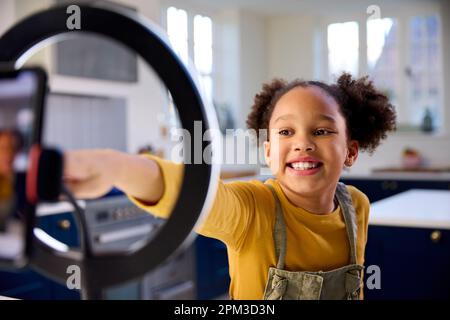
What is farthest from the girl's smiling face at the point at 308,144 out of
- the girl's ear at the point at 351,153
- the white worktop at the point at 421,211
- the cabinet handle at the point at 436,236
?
the cabinet handle at the point at 436,236

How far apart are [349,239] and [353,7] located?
21cm

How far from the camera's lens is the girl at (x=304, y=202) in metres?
0.33

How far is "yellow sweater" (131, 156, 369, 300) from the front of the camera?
34 centimetres

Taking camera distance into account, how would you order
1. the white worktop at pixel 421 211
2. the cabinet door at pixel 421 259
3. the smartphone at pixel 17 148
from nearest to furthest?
the smartphone at pixel 17 148 → the cabinet door at pixel 421 259 → the white worktop at pixel 421 211

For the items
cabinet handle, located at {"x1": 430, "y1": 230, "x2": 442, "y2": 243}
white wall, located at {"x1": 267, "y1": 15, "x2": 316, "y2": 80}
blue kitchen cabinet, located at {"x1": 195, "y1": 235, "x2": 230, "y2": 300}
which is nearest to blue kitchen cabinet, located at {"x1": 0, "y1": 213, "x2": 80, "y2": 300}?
blue kitchen cabinet, located at {"x1": 195, "y1": 235, "x2": 230, "y2": 300}

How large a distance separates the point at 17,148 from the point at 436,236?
818 mm

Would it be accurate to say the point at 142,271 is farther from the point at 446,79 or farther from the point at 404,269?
the point at 446,79

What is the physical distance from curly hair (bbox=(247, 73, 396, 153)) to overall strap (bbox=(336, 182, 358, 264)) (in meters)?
0.03

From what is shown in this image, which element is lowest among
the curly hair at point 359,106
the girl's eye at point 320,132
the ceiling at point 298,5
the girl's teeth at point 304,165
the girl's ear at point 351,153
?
the girl's teeth at point 304,165

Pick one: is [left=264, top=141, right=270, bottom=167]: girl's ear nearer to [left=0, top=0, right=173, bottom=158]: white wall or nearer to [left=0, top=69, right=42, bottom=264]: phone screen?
[left=0, top=0, right=173, bottom=158]: white wall

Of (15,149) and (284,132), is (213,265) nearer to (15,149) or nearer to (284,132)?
(284,132)

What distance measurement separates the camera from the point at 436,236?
2.95 ft

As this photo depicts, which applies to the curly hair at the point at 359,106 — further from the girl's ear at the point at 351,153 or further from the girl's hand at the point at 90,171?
the girl's hand at the point at 90,171

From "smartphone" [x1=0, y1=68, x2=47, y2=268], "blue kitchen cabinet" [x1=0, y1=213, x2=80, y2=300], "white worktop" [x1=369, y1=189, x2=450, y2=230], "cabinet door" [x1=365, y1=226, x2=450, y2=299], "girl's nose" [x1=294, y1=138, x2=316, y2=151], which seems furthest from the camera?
"white worktop" [x1=369, y1=189, x2=450, y2=230]
